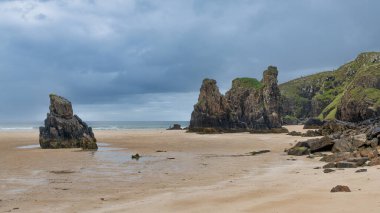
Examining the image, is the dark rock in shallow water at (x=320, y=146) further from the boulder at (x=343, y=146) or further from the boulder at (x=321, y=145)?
the boulder at (x=343, y=146)

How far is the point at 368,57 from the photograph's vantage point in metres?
187

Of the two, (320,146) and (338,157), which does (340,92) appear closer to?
(320,146)

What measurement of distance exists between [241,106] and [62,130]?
72.9m

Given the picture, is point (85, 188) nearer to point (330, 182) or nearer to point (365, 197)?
point (330, 182)

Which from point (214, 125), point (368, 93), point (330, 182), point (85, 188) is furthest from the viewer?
point (214, 125)

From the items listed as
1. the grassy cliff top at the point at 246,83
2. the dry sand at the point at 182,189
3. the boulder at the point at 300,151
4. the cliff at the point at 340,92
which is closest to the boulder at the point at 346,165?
the dry sand at the point at 182,189

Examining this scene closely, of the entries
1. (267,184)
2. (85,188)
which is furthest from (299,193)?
(85,188)

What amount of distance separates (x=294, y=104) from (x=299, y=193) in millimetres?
184433

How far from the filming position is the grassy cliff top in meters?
123

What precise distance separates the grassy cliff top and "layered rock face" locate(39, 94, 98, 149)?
77.4 m

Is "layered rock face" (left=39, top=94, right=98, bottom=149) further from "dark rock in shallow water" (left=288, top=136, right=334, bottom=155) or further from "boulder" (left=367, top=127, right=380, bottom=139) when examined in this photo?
"boulder" (left=367, top=127, right=380, bottom=139)

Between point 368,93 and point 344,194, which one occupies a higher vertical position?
point 368,93

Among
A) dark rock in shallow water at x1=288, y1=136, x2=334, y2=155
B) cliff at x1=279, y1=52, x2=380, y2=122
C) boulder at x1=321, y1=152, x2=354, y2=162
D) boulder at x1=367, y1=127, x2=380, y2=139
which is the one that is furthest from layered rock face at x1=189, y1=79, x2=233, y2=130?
boulder at x1=321, y1=152, x2=354, y2=162

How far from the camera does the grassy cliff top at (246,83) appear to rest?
4850 inches
